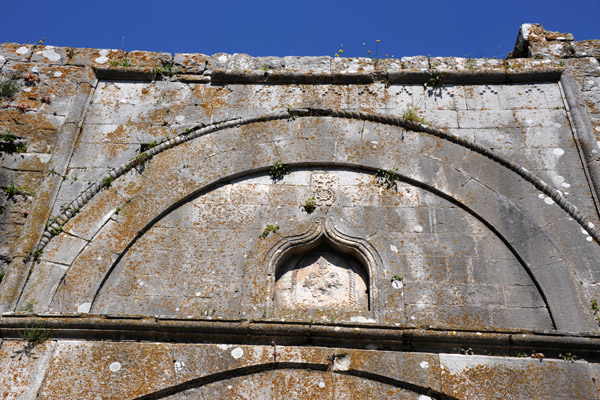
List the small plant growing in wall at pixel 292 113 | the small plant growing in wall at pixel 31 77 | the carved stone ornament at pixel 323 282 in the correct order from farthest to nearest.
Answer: the small plant growing in wall at pixel 31 77 < the small plant growing in wall at pixel 292 113 < the carved stone ornament at pixel 323 282

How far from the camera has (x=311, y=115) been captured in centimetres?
801

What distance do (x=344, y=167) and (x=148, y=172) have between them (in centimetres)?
213

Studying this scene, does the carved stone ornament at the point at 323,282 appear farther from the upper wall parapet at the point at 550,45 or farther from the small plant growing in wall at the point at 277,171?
the upper wall parapet at the point at 550,45

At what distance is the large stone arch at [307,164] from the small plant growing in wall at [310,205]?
1.64ft

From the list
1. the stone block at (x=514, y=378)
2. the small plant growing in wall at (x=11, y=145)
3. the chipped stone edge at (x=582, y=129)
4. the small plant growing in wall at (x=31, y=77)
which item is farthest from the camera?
the small plant growing in wall at (x=31, y=77)

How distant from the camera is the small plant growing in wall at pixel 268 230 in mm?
7074

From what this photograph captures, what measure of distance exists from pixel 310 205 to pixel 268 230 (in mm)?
535

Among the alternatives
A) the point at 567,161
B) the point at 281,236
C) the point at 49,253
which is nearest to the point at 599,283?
the point at 567,161

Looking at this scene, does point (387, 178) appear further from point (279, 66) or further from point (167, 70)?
point (167, 70)

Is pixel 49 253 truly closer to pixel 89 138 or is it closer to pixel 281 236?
pixel 89 138

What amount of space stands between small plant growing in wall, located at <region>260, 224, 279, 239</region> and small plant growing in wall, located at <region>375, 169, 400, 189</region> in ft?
4.10

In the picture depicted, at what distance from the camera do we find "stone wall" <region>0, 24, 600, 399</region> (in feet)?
20.0

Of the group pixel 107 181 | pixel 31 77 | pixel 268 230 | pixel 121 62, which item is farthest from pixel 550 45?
pixel 31 77

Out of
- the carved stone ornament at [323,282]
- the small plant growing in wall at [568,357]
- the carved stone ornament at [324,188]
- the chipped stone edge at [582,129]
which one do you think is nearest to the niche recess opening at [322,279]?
the carved stone ornament at [323,282]
